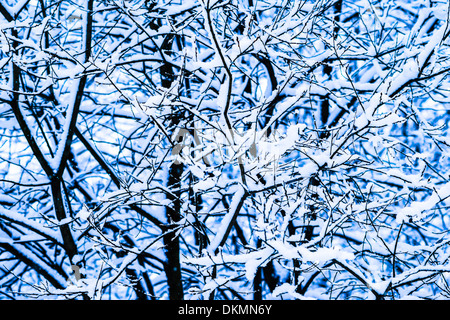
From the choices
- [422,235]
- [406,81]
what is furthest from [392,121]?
[422,235]

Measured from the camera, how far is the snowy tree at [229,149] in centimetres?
306

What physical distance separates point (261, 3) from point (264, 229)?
126 inches

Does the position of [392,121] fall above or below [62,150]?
below

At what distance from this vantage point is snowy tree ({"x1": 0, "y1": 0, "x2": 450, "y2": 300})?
10.0ft

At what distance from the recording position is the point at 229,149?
10.4 ft

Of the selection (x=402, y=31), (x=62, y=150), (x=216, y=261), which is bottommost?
(x=216, y=261)

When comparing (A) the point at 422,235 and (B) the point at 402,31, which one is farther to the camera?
(B) the point at 402,31
